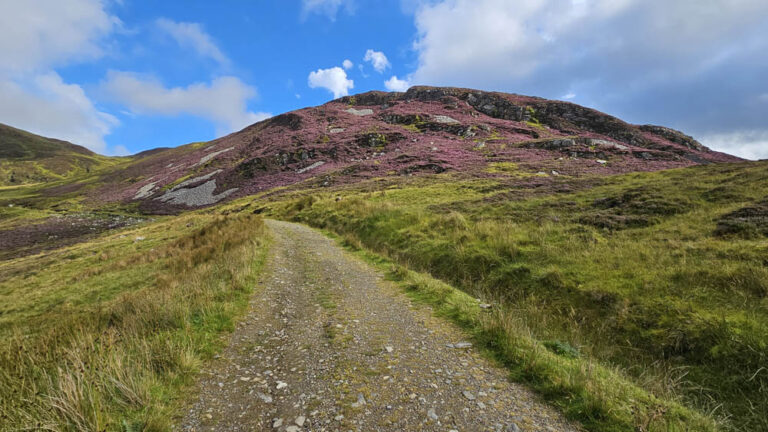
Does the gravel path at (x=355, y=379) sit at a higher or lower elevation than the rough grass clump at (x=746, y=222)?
lower

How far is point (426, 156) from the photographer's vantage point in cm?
6069

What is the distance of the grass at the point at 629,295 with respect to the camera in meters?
4.75

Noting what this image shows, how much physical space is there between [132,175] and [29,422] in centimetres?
12668

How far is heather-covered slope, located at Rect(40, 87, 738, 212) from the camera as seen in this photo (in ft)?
179

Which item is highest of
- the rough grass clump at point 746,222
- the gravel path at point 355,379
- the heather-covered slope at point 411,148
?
the heather-covered slope at point 411,148

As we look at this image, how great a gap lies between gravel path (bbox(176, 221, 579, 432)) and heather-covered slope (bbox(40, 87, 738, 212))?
135ft

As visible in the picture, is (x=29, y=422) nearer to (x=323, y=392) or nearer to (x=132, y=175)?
(x=323, y=392)

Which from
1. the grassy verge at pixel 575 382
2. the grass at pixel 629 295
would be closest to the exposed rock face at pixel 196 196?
the grass at pixel 629 295

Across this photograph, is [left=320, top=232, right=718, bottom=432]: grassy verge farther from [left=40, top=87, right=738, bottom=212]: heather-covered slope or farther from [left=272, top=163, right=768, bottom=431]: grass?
[left=40, top=87, right=738, bottom=212]: heather-covered slope

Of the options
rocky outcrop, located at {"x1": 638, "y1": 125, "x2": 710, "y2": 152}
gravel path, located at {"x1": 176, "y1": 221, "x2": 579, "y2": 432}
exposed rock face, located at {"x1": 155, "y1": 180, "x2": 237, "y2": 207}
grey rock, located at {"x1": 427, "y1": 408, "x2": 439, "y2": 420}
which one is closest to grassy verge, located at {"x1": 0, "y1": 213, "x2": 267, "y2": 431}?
gravel path, located at {"x1": 176, "y1": 221, "x2": 579, "y2": 432}

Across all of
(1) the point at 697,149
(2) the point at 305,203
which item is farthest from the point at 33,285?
(1) the point at 697,149

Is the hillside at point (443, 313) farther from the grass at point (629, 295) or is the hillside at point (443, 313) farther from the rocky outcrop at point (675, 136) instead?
the rocky outcrop at point (675, 136)

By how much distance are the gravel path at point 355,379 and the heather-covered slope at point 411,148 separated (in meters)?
41.3

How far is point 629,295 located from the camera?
791 cm
